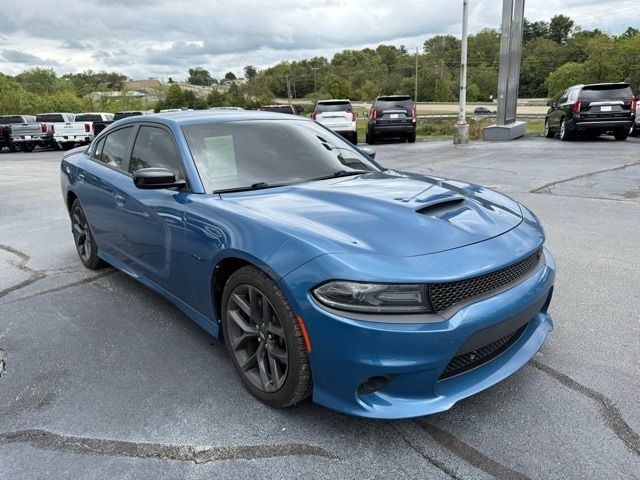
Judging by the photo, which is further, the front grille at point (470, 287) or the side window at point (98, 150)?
the side window at point (98, 150)

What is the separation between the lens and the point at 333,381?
7.47ft

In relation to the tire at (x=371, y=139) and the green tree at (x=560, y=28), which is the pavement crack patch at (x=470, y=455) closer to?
the tire at (x=371, y=139)

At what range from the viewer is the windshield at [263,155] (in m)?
3.35

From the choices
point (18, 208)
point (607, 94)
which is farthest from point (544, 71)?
point (18, 208)

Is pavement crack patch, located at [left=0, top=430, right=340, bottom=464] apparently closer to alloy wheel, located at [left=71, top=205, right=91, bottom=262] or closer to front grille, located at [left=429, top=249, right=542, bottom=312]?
front grille, located at [left=429, top=249, right=542, bottom=312]

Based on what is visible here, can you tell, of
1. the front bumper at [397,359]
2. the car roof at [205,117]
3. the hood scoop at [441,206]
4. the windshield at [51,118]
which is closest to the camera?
the front bumper at [397,359]

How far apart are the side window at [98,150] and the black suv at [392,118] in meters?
14.6

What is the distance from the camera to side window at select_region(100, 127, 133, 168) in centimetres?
Result: 435

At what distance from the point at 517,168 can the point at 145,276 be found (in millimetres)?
9153

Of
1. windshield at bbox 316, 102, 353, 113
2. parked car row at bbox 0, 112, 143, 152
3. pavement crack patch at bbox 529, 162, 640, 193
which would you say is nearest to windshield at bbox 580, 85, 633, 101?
pavement crack patch at bbox 529, 162, 640, 193

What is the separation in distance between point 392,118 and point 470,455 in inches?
680

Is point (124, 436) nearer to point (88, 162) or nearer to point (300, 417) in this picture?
point (300, 417)

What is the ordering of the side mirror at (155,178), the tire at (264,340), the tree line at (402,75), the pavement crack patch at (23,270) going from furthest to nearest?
the tree line at (402,75) → the pavement crack patch at (23,270) → the side mirror at (155,178) → the tire at (264,340)

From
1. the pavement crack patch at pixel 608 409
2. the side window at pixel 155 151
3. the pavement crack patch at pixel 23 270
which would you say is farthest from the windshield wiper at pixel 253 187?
the pavement crack patch at pixel 23 270
